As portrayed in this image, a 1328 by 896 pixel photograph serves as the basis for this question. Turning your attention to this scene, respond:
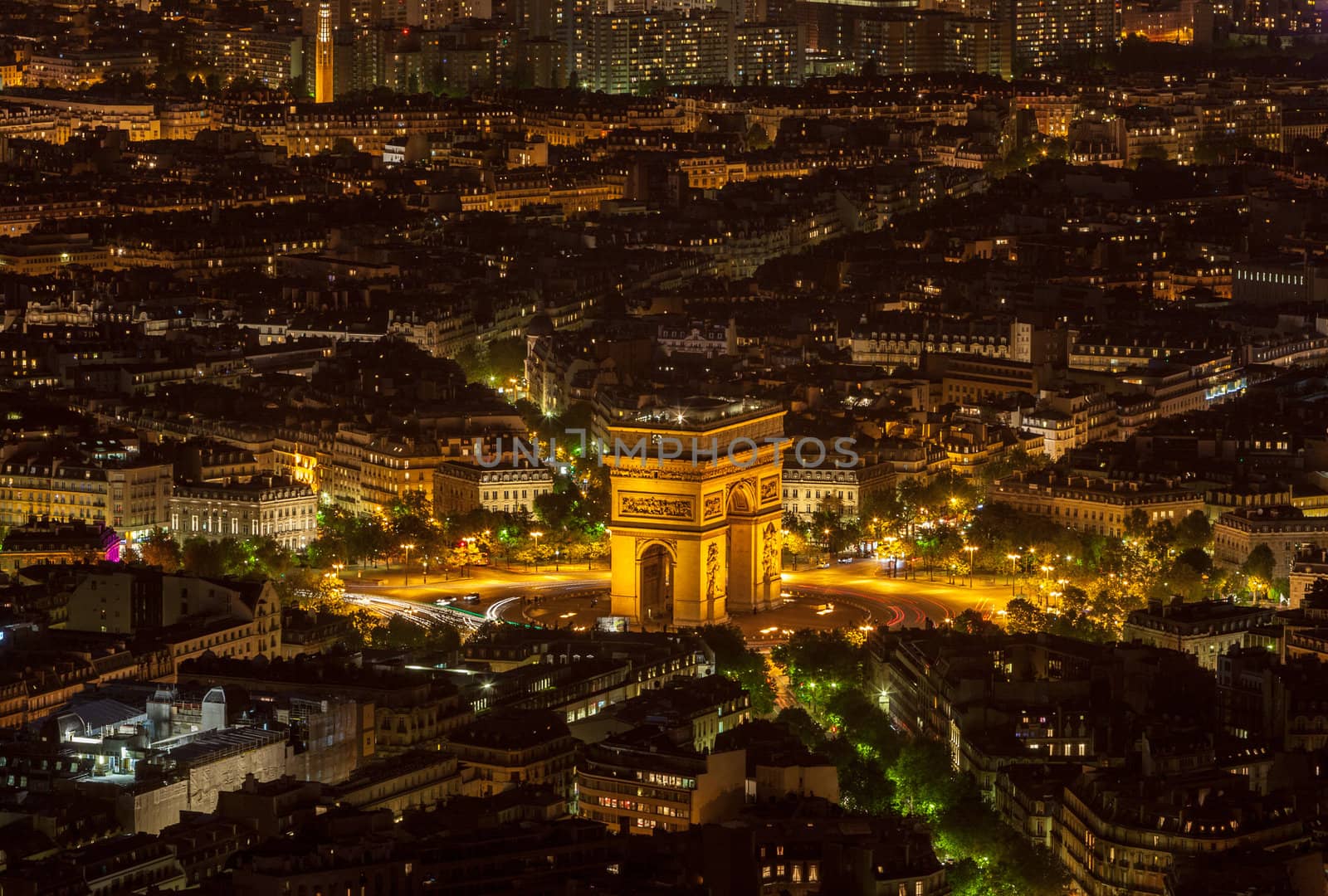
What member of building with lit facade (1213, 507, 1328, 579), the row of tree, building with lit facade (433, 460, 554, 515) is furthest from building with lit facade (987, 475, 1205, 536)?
the row of tree

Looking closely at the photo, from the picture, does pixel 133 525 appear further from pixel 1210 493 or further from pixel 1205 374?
pixel 1205 374

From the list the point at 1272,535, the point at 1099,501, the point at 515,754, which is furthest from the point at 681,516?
the point at 515,754

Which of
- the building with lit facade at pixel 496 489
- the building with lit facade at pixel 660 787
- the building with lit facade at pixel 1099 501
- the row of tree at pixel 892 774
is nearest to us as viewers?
the row of tree at pixel 892 774

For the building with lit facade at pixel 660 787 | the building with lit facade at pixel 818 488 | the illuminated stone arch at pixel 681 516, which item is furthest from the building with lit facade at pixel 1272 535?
the building with lit facade at pixel 660 787

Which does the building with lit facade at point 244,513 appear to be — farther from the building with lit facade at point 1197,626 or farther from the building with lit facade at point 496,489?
the building with lit facade at point 1197,626

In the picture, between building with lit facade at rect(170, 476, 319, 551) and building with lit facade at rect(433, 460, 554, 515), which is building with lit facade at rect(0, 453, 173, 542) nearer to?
building with lit facade at rect(170, 476, 319, 551)

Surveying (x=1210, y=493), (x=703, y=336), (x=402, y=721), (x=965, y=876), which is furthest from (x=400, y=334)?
(x=965, y=876)

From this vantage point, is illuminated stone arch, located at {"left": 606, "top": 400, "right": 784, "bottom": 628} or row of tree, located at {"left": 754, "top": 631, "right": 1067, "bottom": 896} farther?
illuminated stone arch, located at {"left": 606, "top": 400, "right": 784, "bottom": 628}

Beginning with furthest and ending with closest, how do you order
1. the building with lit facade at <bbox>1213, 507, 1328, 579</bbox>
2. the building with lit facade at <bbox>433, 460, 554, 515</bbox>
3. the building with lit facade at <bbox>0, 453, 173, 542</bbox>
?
1. the building with lit facade at <bbox>433, 460, 554, 515</bbox>
2. the building with lit facade at <bbox>0, 453, 173, 542</bbox>
3. the building with lit facade at <bbox>1213, 507, 1328, 579</bbox>

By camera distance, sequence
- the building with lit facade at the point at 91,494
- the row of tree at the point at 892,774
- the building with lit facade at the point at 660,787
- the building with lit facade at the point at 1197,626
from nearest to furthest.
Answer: the row of tree at the point at 892,774
the building with lit facade at the point at 660,787
the building with lit facade at the point at 1197,626
the building with lit facade at the point at 91,494

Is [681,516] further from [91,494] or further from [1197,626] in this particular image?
[91,494]

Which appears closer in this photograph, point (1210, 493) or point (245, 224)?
point (1210, 493)
